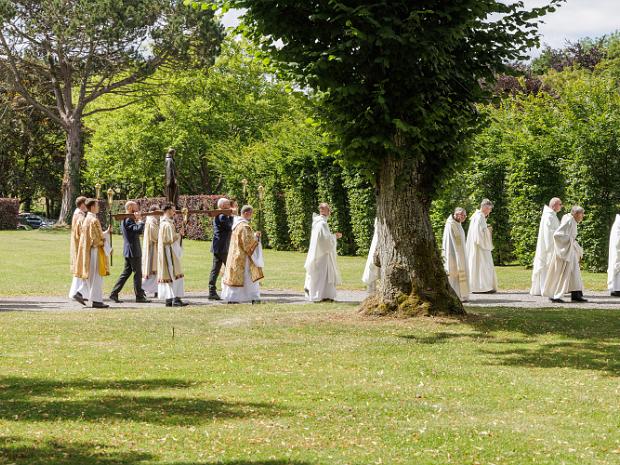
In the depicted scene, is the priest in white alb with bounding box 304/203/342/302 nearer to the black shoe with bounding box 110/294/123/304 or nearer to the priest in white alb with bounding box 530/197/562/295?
the black shoe with bounding box 110/294/123/304

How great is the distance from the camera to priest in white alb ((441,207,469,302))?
18953 mm

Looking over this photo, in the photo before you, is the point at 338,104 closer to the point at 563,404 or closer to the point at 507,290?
the point at 563,404

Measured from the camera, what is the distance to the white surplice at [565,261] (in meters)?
18.1

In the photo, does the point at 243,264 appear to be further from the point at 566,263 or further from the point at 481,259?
the point at 566,263

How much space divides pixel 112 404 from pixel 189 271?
19.3 m

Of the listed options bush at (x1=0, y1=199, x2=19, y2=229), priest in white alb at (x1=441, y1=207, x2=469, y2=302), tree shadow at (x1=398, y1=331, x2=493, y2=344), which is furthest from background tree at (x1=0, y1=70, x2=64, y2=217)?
tree shadow at (x1=398, y1=331, x2=493, y2=344)

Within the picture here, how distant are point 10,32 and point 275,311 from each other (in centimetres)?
3459

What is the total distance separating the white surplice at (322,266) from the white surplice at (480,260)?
3738 millimetres

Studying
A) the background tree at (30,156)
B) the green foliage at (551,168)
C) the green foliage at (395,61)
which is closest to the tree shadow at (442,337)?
the green foliage at (395,61)

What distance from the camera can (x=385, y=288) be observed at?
15141 mm

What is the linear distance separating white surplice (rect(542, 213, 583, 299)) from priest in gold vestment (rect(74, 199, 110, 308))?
9037 millimetres

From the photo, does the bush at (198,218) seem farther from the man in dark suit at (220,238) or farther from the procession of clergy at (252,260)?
the procession of clergy at (252,260)

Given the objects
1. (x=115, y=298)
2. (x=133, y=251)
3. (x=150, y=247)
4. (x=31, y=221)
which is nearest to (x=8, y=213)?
(x=31, y=221)

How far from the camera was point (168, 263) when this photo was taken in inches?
728
